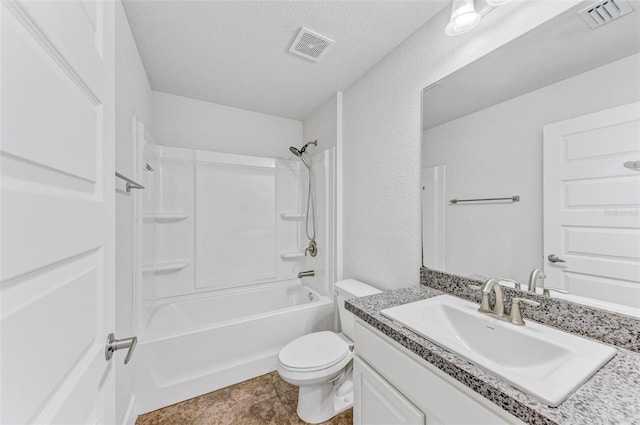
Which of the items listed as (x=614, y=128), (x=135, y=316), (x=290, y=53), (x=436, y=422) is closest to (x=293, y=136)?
(x=290, y=53)

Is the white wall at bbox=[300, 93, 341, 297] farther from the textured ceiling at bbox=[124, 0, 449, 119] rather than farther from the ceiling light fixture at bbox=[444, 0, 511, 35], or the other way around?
the ceiling light fixture at bbox=[444, 0, 511, 35]

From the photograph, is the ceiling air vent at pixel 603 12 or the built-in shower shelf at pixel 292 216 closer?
the ceiling air vent at pixel 603 12

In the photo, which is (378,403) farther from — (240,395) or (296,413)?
(240,395)

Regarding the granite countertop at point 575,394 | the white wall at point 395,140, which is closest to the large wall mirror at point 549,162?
the white wall at point 395,140

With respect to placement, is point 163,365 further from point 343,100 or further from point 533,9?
point 533,9

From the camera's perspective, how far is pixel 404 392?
2.97 ft

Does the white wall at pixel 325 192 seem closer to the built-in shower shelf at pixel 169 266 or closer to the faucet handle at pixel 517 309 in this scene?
the built-in shower shelf at pixel 169 266

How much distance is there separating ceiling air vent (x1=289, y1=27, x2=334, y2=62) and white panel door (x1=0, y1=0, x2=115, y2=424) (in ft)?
3.56

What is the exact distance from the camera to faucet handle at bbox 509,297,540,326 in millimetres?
947

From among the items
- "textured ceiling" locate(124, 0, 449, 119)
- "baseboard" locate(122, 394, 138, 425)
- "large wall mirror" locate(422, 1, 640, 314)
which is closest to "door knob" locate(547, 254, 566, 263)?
"large wall mirror" locate(422, 1, 640, 314)

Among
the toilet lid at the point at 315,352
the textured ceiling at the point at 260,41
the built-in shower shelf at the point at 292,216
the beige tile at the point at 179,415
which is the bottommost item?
the beige tile at the point at 179,415

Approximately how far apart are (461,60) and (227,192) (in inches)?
85.5

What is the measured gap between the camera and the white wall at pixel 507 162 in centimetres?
89

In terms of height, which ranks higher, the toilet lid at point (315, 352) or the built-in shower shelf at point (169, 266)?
the built-in shower shelf at point (169, 266)
